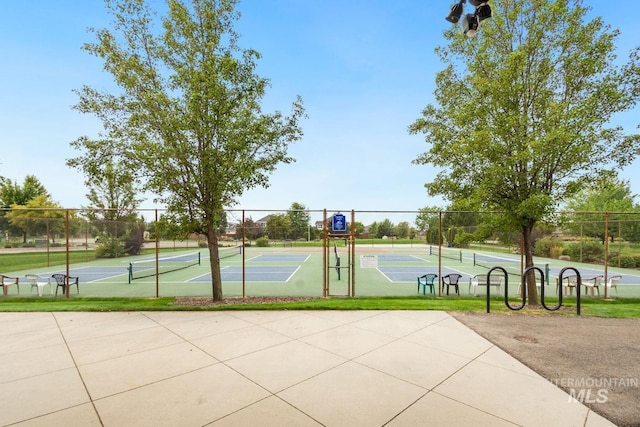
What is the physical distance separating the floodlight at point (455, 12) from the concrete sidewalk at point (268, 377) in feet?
18.2

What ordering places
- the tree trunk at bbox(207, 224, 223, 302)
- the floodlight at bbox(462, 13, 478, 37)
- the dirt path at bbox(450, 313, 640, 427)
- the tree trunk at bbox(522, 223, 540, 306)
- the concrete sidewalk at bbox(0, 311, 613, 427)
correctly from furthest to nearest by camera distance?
the tree trunk at bbox(207, 224, 223, 302) → the tree trunk at bbox(522, 223, 540, 306) → the floodlight at bbox(462, 13, 478, 37) → the dirt path at bbox(450, 313, 640, 427) → the concrete sidewalk at bbox(0, 311, 613, 427)

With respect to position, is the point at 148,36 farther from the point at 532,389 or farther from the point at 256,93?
the point at 532,389

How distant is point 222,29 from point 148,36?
1.88 meters

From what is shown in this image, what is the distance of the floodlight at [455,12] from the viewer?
16.6 ft

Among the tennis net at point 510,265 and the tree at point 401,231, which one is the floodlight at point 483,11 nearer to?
the tennis net at point 510,265

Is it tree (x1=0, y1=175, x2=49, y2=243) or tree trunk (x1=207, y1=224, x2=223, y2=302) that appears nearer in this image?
tree trunk (x1=207, y1=224, x2=223, y2=302)

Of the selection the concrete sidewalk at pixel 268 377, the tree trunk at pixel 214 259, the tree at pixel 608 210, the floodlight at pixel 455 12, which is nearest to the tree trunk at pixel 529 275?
the concrete sidewalk at pixel 268 377

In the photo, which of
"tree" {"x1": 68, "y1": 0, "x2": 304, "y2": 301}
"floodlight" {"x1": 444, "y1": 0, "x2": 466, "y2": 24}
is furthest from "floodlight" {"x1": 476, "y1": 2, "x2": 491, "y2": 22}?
"tree" {"x1": 68, "y1": 0, "x2": 304, "y2": 301}

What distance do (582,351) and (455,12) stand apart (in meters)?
5.85

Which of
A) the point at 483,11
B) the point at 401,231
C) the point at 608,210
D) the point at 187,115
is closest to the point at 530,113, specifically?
the point at 483,11

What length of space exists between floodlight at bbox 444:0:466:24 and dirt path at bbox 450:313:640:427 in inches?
219

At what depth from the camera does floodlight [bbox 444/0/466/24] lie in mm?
5074

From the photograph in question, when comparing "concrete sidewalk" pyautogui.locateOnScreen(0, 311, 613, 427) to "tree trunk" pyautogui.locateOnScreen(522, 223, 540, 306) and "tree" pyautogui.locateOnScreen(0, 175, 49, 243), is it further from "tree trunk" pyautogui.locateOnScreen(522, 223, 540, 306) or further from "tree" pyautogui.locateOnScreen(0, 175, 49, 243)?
"tree" pyautogui.locateOnScreen(0, 175, 49, 243)

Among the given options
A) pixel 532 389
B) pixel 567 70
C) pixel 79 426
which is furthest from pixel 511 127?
pixel 79 426
